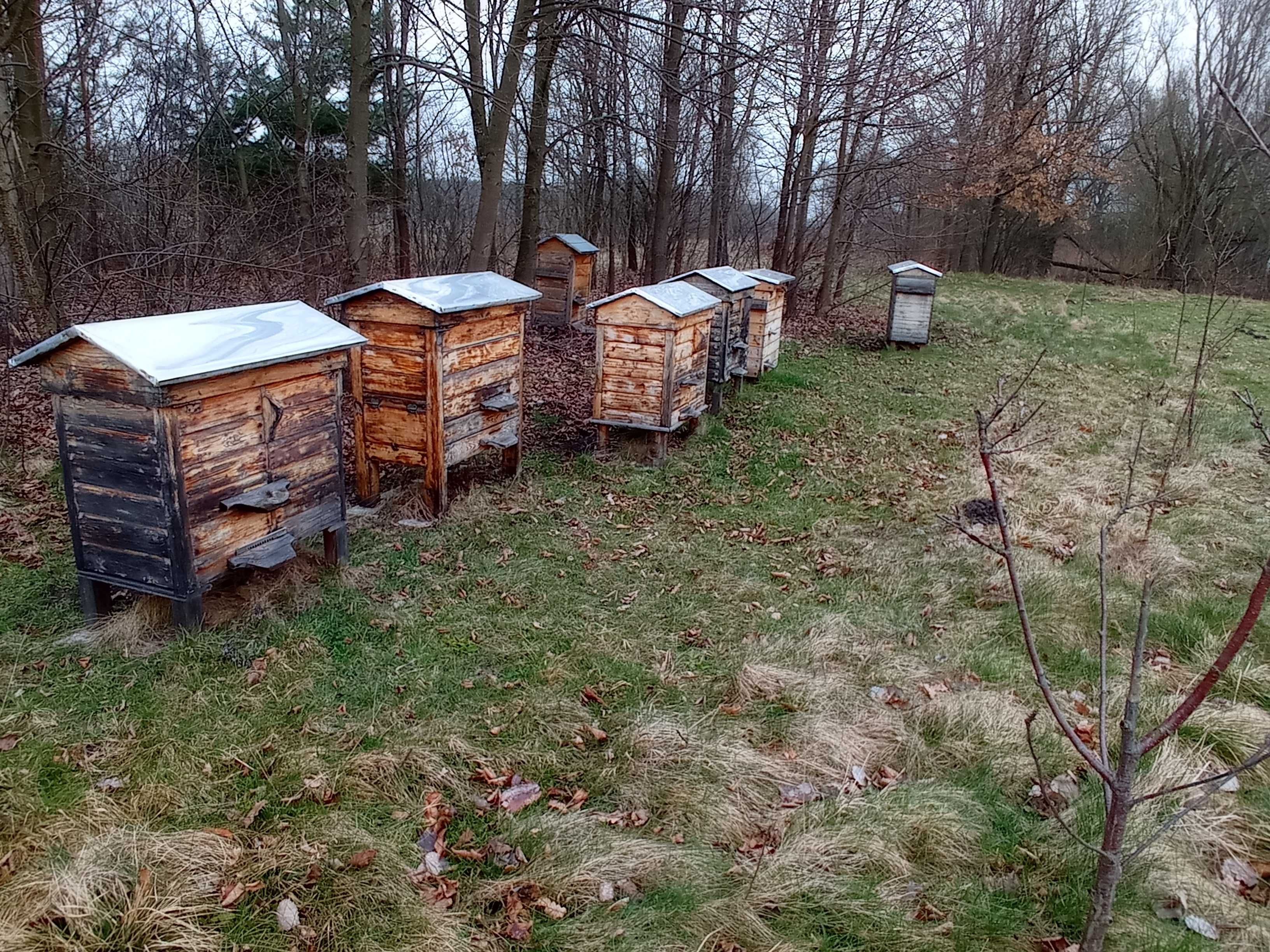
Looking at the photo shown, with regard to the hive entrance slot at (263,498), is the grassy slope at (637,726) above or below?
below

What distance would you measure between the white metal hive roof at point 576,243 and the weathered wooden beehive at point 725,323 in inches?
177

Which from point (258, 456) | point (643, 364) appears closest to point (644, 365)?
point (643, 364)

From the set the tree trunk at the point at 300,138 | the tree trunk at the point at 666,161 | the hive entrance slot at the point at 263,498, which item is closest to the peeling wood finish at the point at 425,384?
the hive entrance slot at the point at 263,498

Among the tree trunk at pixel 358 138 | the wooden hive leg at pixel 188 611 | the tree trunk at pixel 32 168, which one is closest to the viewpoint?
the wooden hive leg at pixel 188 611

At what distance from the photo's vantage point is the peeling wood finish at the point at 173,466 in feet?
15.1

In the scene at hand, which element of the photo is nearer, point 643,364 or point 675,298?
point 643,364

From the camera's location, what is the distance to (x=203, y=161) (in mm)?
14992

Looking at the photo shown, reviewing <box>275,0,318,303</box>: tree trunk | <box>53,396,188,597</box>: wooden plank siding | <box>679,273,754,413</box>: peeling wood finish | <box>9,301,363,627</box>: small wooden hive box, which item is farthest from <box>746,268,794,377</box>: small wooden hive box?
<box>53,396,188,597</box>: wooden plank siding

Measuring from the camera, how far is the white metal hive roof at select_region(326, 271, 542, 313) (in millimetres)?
6617

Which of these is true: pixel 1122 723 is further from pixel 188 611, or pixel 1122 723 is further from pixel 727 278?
pixel 727 278

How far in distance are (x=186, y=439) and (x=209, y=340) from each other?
1.97ft

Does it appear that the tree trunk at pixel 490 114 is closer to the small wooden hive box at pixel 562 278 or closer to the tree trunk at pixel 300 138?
the small wooden hive box at pixel 562 278

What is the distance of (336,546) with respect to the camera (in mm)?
6258

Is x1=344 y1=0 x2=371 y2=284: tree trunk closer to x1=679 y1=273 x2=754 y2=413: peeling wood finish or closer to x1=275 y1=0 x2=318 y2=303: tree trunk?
x1=275 y1=0 x2=318 y2=303: tree trunk
